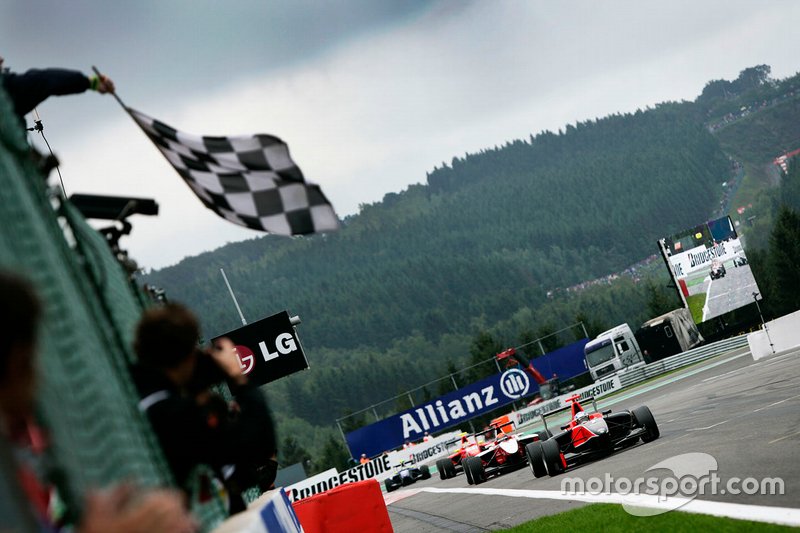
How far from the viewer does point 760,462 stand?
31.0 ft

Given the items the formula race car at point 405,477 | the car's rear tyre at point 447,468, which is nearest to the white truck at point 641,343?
the formula race car at point 405,477

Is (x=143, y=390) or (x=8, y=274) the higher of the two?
(x=8, y=274)

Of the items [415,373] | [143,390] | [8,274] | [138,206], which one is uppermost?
[138,206]

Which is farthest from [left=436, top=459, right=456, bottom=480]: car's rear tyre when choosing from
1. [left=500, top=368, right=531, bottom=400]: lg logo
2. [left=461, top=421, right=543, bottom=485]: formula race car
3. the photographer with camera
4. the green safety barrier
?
the photographer with camera

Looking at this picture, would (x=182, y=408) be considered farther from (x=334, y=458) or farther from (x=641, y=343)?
(x=334, y=458)

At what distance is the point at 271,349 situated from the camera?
1800 centimetres

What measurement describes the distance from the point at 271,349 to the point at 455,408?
3002 cm

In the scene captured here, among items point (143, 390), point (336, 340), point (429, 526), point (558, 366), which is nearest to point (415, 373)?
point (336, 340)

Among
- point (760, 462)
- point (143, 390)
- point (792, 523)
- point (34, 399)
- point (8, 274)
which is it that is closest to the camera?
point (8, 274)

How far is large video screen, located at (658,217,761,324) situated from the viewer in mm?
47719

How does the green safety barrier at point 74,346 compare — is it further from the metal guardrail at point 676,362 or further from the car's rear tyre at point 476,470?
the metal guardrail at point 676,362

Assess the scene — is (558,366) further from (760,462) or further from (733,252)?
(760,462)

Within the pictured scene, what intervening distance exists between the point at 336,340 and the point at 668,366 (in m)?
151

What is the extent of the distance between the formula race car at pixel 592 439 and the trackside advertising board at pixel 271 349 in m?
4.41
